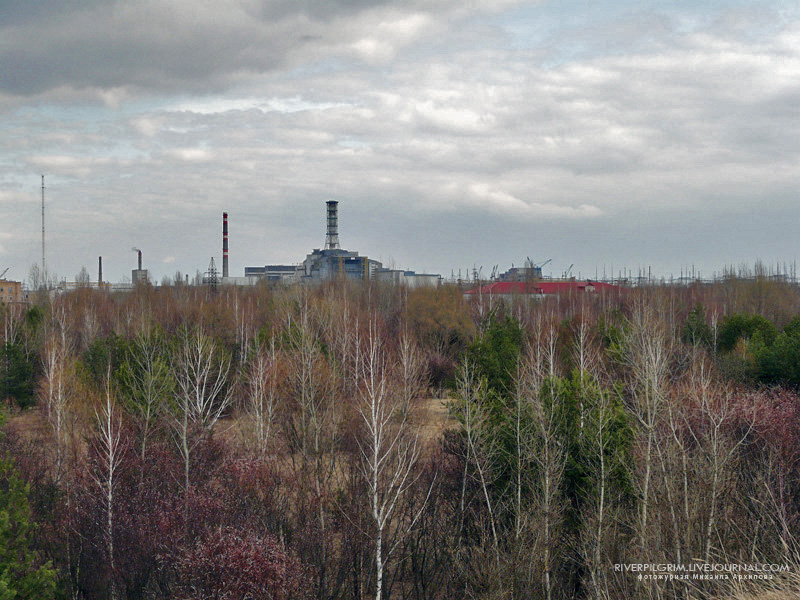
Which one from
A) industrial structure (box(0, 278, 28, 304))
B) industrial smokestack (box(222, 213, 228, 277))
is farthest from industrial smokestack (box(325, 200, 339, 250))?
industrial structure (box(0, 278, 28, 304))

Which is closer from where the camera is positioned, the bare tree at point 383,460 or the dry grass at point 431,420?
the bare tree at point 383,460

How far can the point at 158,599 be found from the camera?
47.9 feet

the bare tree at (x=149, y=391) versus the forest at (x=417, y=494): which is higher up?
the bare tree at (x=149, y=391)

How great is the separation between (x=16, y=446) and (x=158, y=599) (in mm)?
10345

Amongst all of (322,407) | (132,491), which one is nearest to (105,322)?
(322,407)

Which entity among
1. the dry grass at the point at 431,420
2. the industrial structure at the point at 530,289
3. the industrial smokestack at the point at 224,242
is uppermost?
the industrial smokestack at the point at 224,242

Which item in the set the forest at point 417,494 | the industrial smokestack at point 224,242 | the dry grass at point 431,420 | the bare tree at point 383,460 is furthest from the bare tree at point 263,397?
the industrial smokestack at point 224,242

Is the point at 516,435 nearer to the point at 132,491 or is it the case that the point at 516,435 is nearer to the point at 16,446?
the point at 132,491

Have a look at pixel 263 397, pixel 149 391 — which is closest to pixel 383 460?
pixel 149 391

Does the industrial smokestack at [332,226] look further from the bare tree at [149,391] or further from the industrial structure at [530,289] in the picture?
the bare tree at [149,391]

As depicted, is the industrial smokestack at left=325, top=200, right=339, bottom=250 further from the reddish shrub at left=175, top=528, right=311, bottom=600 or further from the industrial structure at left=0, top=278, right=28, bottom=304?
the reddish shrub at left=175, top=528, right=311, bottom=600

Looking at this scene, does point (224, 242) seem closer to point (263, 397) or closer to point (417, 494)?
point (263, 397)

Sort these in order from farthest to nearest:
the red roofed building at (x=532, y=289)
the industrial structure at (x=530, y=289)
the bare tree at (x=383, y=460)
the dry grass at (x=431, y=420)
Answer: the red roofed building at (x=532, y=289)
the industrial structure at (x=530, y=289)
the dry grass at (x=431, y=420)
the bare tree at (x=383, y=460)

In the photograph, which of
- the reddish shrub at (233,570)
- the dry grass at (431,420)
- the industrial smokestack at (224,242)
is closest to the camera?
the reddish shrub at (233,570)
